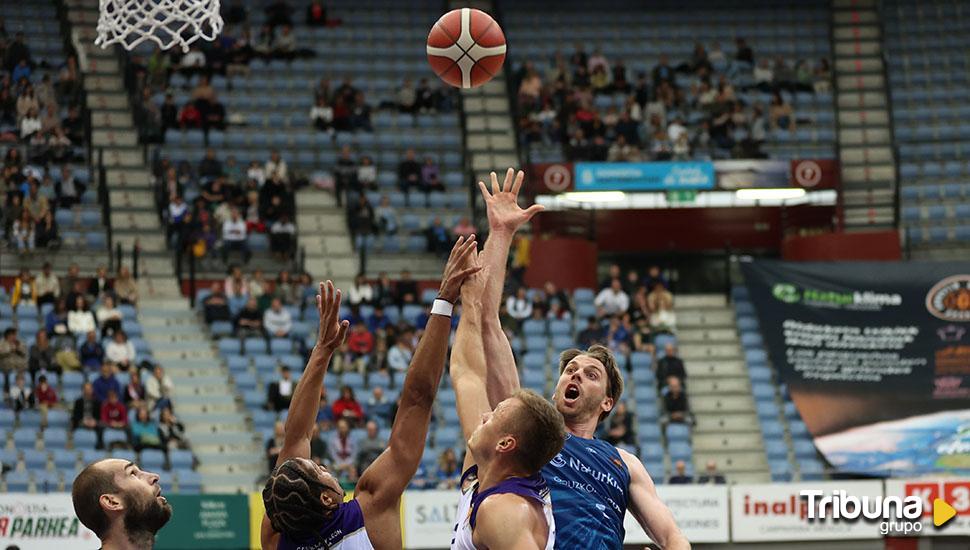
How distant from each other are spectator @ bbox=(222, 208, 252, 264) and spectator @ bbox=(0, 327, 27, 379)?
14.1 ft

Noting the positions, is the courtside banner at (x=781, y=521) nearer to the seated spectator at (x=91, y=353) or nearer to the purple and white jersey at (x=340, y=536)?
the seated spectator at (x=91, y=353)

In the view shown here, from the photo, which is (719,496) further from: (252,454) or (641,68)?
(641,68)

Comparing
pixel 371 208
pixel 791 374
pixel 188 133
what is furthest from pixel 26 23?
pixel 791 374

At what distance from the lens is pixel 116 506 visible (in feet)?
16.0

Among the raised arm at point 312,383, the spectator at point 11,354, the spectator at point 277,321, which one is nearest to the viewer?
the raised arm at point 312,383

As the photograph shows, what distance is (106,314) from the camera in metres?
20.3

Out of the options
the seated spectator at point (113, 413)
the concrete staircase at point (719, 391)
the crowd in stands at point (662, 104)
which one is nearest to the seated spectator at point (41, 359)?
the seated spectator at point (113, 413)

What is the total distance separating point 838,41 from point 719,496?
1260cm

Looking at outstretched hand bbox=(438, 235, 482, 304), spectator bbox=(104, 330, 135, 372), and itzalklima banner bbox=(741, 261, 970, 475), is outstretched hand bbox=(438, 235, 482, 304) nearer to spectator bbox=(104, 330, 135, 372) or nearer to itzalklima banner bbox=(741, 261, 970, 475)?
spectator bbox=(104, 330, 135, 372)

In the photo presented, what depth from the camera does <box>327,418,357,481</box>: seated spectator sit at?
18.4 metres

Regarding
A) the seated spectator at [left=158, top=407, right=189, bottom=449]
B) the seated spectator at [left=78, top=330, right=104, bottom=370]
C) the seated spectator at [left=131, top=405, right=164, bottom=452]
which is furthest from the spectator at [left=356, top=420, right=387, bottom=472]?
the seated spectator at [left=78, top=330, right=104, bottom=370]

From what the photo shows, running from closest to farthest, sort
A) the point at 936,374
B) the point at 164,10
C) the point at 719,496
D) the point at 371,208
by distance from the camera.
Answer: the point at 164,10, the point at 719,496, the point at 936,374, the point at 371,208

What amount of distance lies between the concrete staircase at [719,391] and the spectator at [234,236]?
6.78m

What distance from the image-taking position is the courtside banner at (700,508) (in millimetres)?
17828
